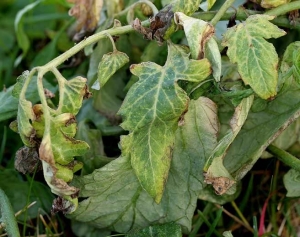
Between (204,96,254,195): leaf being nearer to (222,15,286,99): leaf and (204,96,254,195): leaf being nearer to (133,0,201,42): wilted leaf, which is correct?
(222,15,286,99): leaf

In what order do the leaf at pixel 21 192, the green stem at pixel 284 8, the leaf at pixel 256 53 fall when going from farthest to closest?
1. the leaf at pixel 21 192
2. the green stem at pixel 284 8
3. the leaf at pixel 256 53

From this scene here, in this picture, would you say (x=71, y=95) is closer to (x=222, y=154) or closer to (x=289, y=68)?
(x=222, y=154)

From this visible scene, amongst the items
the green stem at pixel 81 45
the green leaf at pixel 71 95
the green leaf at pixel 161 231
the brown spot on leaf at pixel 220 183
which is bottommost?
the green leaf at pixel 161 231

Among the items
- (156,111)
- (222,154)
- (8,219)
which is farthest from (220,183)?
(8,219)

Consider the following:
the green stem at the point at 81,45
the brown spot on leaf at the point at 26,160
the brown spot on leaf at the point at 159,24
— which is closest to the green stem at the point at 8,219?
the brown spot on leaf at the point at 26,160

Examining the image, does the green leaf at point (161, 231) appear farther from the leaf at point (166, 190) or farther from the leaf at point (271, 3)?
the leaf at point (271, 3)

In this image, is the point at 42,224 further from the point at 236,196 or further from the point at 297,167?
the point at 297,167

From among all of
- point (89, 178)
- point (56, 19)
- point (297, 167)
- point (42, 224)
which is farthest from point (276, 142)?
point (56, 19)
